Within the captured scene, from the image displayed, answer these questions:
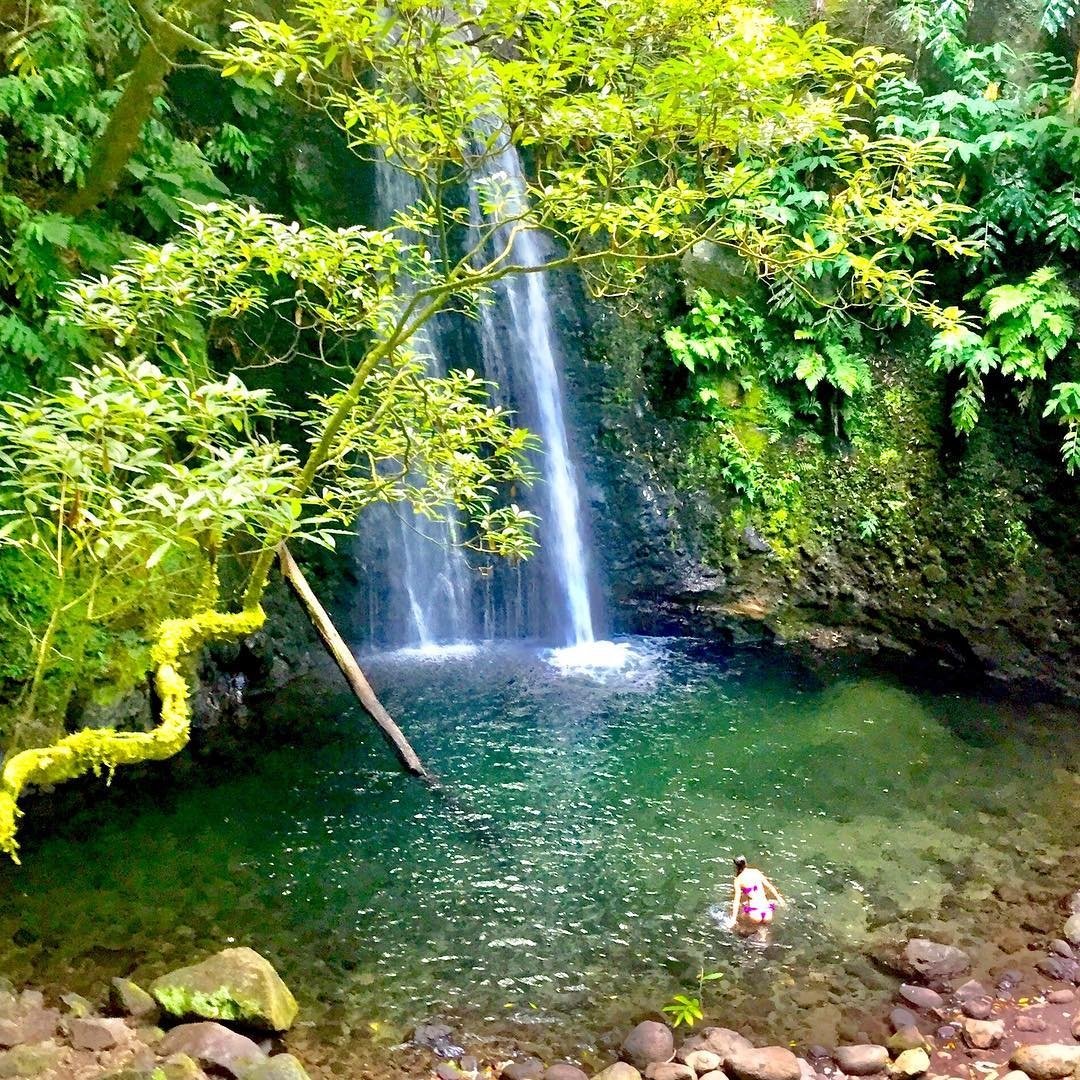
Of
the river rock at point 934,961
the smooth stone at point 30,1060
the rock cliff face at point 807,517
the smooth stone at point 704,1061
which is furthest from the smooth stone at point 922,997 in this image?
the rock cliff face at point 807,517

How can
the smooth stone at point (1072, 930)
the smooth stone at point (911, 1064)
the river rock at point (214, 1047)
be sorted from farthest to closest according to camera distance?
the smooth stone at point (1072, 930)
the smooth stone at point (911, 1064)
the river rock at point (214, 1047)

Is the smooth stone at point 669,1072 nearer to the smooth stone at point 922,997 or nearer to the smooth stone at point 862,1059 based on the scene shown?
the smooth stone at point 862,1059

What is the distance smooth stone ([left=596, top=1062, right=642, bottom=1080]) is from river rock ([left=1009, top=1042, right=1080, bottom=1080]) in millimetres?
1829

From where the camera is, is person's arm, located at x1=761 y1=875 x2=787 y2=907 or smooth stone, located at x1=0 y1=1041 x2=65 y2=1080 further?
person's arm, located at x1=761 y1=875 x2=787 y2=907

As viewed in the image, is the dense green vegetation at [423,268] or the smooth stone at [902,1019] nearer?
the dense green vegetation at [423,268]

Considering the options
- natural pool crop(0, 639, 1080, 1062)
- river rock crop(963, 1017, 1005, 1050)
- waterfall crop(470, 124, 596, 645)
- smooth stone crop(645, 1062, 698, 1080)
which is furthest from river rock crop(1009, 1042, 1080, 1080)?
waterfall crop(470, 124, 596, 645)

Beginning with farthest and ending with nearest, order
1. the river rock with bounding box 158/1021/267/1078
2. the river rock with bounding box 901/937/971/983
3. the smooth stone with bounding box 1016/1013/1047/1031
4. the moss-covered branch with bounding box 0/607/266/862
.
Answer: the river rock with bounding box 901/937/971/983, the smooth stone with bounding box 1016/1013/1047/1031, the river rock with bounding box 158/1021/267/1078, the moss-covered branch with bounding box 0/607/266/862

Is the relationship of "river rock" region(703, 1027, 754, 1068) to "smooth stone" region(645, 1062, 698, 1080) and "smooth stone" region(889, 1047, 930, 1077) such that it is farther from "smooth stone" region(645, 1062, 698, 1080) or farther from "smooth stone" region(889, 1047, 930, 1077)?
"smooth stone" region(889, 1047, 930, 1077)

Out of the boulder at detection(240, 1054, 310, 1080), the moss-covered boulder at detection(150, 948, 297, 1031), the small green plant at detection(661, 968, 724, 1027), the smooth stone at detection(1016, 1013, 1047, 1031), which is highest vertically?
the moss-covered boulder at detection(150, 948, 297, 1031)

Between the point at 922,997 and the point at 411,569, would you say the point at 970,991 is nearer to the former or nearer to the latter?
the point at 922,997

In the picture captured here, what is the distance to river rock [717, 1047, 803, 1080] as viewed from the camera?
3.84 metres

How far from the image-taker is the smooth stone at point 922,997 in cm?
441

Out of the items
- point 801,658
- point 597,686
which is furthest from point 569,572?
point 801,658

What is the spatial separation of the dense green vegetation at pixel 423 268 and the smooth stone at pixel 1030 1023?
3578mm
